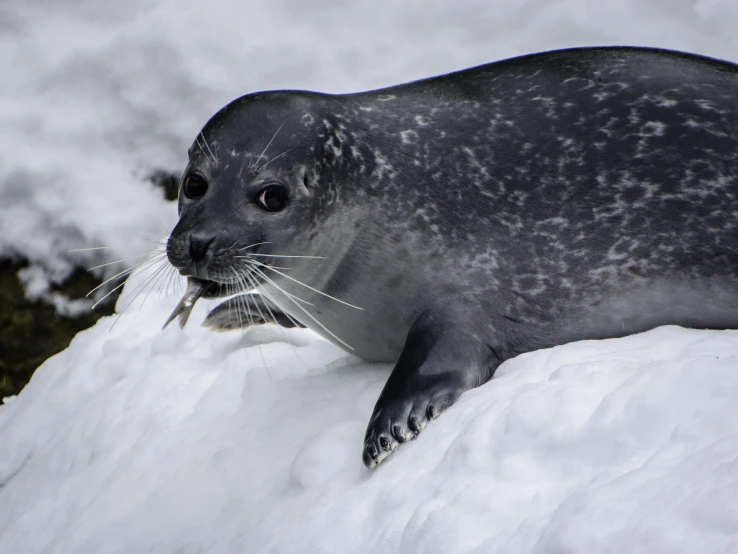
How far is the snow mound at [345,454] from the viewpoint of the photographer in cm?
161

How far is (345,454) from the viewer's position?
237 centimetres

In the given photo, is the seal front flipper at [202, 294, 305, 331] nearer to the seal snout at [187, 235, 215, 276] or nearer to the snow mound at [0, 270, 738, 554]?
the snow mound at [0, 270, 738, 554]

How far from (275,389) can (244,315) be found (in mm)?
760

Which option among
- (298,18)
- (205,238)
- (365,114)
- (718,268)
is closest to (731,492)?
(718,268)

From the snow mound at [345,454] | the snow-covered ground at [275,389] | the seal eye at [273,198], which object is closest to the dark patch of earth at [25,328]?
the snow-covered ground at [275,389]

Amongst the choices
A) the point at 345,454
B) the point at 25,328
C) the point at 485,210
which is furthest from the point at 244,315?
the point at 25,328

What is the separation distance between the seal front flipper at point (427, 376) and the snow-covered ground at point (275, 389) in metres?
0.05

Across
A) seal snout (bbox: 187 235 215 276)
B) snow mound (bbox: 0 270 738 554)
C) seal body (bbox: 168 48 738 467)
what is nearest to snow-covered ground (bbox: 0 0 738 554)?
snow mound (bbox: 0 270 738 554)

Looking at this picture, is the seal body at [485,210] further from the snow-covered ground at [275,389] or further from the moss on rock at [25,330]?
the moss on rock at [25,330]

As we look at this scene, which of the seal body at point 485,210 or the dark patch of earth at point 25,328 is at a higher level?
the seal body at point 485,210

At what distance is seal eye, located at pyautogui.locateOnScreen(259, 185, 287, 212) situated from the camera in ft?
9.00

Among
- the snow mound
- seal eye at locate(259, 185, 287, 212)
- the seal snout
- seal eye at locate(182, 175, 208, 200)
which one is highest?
seal eye at locate(182, 175, 208, 200)

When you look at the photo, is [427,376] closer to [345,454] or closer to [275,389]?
[345,454]

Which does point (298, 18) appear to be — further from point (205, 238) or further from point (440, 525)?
point (440, 525)
